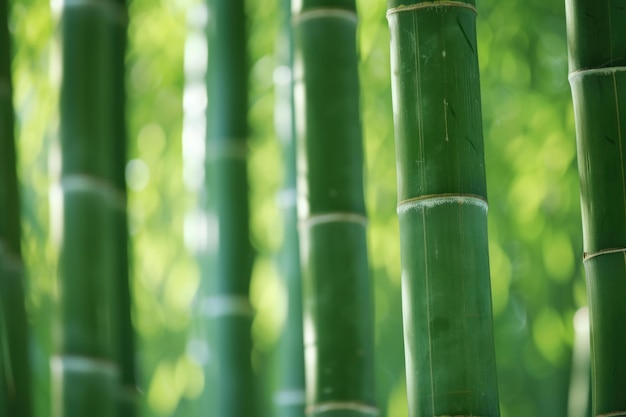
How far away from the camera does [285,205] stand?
415 centimetres

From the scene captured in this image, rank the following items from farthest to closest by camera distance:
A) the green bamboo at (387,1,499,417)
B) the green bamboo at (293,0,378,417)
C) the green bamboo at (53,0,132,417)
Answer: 1. the green bamboo at (53,0,132,417)
2. the green bamboo at (293,0,378,417)
3. the green bamboo at (387,1,499,417)

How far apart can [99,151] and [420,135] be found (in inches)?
49.6

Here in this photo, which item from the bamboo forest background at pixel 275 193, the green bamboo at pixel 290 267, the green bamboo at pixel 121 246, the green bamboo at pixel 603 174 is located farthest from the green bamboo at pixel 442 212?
the bamboo forest background at pixel 275 193

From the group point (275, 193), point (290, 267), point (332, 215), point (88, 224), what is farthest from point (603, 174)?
point (275, 193)

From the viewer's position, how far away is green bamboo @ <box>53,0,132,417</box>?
2754 mm

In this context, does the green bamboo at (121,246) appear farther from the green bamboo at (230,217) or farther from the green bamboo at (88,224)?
the green bamboo at (230,217)

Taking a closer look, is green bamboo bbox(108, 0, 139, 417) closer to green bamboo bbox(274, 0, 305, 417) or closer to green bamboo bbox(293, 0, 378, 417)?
green bamboo bbox(274, 0, 305, 417)

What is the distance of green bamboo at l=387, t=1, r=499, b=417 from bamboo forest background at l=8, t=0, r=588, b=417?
292cm

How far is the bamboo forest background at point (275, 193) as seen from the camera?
16.7 ft

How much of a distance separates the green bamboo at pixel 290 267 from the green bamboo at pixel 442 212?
190 centimetres

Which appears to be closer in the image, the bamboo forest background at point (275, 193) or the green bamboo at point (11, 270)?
the green bamboo at point (11, 270)

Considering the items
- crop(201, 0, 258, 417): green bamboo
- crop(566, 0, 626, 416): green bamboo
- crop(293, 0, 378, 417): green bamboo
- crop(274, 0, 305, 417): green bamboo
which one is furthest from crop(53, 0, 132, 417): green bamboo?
crop(566, 0, 626, 416): green bamboo

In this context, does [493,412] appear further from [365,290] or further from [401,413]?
[401,413]

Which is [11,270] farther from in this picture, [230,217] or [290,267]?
[290,267]
